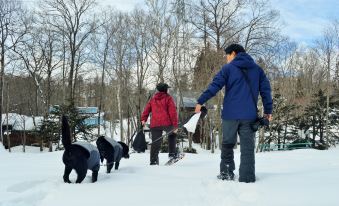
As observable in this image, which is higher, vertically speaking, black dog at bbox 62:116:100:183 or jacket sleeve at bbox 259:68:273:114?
jacket sleeve at bbox 259:68:273:114

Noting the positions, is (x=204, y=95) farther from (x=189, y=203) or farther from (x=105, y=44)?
(x=105, y=44)

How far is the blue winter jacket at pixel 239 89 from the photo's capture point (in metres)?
4.96

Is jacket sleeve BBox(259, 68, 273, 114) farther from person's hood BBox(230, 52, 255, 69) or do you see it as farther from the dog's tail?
the dog's tail

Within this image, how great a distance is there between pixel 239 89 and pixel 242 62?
35 centimetres

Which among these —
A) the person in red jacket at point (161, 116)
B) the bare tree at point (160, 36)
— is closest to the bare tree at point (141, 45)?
the bare tree at point (160, 36)

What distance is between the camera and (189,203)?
3.79 m

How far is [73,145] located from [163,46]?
27468 mm

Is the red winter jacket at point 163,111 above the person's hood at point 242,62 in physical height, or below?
below

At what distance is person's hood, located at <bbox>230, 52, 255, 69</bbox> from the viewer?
4996mm

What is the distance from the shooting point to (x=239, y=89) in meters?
4.98

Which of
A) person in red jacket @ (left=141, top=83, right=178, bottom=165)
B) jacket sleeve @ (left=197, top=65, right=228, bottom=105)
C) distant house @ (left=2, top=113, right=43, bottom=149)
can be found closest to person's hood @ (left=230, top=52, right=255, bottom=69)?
jacket sleeve @ (left=197, top=65, right=228, bottom=105)

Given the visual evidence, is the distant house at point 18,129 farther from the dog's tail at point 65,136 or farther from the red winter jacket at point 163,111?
the dog's tail at point 65,136

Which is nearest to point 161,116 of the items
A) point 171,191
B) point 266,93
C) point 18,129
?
point 266,93

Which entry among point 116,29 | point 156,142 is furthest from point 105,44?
point 156,142
